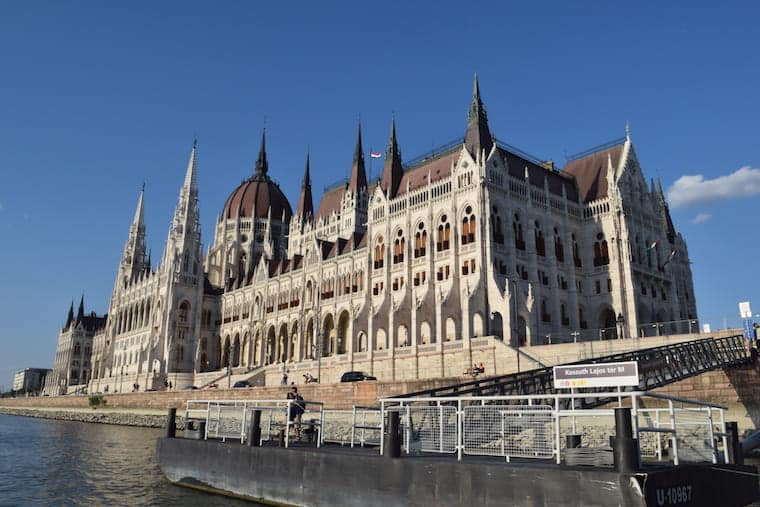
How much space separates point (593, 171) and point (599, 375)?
63.3m

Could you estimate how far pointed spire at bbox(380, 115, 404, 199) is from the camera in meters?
78.2

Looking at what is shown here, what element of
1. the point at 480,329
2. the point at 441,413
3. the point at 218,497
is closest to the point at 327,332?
the point at 480,329

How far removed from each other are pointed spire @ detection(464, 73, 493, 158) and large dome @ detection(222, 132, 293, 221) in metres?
55.7

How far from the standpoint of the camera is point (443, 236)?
205ft

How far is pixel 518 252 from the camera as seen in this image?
6153cm

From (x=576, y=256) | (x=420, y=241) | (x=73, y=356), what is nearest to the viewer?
(x=420, y=241)

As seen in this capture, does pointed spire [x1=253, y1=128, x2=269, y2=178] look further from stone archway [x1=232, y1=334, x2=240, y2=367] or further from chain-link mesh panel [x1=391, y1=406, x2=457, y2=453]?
chain-link mesh panel [x1=391, y1=406, x2=457, y2=453]

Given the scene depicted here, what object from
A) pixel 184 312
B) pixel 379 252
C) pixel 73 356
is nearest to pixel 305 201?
pixel 184 312

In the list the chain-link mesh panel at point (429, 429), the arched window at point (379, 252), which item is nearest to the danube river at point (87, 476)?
the chain-link mesh panel at point (429, 429)

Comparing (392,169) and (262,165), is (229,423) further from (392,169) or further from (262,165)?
(262,165)

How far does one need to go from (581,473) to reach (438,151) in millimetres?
65686

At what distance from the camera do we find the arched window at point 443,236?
203ft

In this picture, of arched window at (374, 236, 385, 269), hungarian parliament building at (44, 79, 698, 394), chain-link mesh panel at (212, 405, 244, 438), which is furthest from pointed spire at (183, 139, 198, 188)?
chain-link mesh panel at (212, 405, 244, 438)

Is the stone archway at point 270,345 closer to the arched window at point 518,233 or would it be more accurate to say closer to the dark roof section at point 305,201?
the dark roof section at point 305,201
